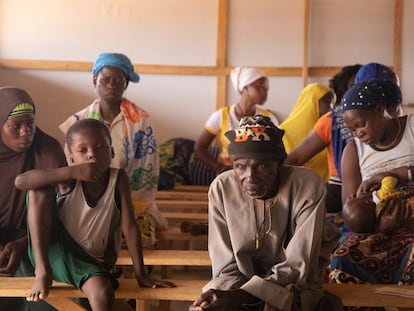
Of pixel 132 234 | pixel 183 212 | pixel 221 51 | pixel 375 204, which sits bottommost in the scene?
pixel 183 212

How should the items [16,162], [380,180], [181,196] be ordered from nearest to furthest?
1. [16,162]
2. [380,180]
3. [181,196]

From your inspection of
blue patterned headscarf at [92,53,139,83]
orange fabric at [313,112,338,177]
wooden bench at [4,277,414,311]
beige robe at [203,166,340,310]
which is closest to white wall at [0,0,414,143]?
blue patterned headscarf at [92,53,139,83]

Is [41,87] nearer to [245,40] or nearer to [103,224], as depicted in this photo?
[245,40]

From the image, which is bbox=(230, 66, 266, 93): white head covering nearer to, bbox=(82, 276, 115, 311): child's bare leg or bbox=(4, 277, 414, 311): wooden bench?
bbox=(4, 277, 414, 311): wooden bench

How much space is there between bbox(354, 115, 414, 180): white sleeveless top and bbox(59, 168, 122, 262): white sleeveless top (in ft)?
3.85

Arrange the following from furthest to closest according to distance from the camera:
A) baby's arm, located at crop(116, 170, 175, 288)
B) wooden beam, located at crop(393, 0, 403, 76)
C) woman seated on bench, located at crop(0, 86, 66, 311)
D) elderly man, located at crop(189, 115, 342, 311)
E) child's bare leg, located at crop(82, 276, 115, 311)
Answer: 1. wooden beam, located at crop(393, 0, 403, 76)
2. woman seated on bench, located at crop(0, 86, 66, 311)
3. baby's arm, located at crop(116, 170, 175, 288)
4. child's bare leg, located at crop(82, 276, 115, 311)
5. elderly man, located at crop(189, 115, 342, 311)

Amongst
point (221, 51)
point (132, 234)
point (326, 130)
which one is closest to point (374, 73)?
point (326, 130)

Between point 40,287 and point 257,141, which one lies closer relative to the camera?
point 257,141

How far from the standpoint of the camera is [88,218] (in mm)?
2424

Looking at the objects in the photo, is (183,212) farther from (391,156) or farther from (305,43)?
(305,43)

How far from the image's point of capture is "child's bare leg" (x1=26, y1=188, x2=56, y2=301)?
227 cm

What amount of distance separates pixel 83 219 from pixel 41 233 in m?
0.17

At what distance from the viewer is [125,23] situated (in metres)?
6.34

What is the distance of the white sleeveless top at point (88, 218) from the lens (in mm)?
2428
